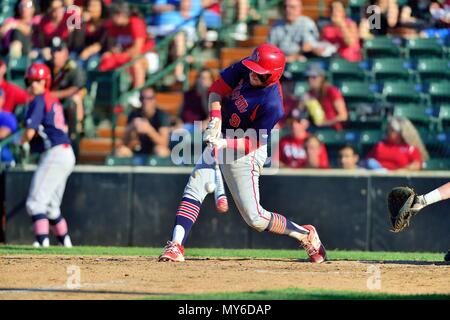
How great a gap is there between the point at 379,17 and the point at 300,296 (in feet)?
31.0

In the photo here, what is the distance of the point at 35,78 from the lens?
13.4 metres

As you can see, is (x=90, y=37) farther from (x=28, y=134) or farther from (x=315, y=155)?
(x=315, y=155)

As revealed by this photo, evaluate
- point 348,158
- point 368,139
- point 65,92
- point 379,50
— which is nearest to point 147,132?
point 65,92

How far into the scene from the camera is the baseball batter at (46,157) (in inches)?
526

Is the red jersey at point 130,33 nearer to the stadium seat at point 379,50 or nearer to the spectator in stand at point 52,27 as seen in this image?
the spectator in stand at point 52,27

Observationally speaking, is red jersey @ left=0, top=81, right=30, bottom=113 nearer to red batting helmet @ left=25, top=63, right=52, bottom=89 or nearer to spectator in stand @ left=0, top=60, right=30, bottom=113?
spectator in stand @ left=0, top=60, right=30, bottom=113

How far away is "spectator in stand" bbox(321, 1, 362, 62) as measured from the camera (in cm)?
1631

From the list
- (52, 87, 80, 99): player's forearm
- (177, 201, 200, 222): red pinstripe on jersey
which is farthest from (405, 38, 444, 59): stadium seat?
(177, 201, 200, 222): red pinstripe on jersey

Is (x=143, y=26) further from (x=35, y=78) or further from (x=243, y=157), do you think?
(x=243, y=157)

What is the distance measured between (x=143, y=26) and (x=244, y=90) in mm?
7123

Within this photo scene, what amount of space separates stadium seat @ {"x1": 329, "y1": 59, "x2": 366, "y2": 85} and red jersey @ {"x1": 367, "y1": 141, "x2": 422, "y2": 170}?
1521mm

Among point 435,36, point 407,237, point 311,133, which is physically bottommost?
point 407,237
